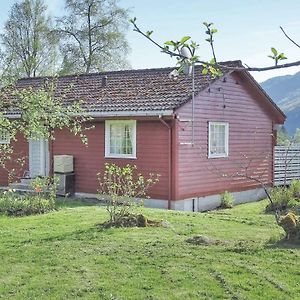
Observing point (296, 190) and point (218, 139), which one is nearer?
point (296, 190)

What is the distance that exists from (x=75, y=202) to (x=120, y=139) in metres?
2.55

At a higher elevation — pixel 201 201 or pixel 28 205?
pixel 28 205

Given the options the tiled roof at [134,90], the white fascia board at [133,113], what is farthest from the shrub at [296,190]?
the white fascia board at [133,113]

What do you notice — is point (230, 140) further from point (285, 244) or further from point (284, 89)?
point (284, 89)

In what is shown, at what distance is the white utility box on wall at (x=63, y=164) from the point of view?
17.9 metres

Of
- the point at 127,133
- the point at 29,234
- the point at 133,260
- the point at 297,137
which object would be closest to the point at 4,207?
the point at 29,234

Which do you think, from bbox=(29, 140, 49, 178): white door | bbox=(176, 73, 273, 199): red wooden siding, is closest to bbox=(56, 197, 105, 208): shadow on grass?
bbox=(29, 140, 49, 178): white door

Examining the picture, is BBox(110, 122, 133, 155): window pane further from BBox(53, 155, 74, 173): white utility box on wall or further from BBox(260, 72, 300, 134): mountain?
BBox(260, 72, 300, 134): mountain

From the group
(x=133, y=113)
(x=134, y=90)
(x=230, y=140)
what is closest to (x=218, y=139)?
(x=230, y=140)

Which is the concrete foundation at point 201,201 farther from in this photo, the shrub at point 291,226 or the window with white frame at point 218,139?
the shrub at point 291,226

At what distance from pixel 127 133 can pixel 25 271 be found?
9.79 meters

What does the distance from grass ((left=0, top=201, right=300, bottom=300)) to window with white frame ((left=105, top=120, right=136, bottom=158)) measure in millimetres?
5955

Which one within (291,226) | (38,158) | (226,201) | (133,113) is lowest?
(226,201)

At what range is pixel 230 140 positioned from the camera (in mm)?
18906
